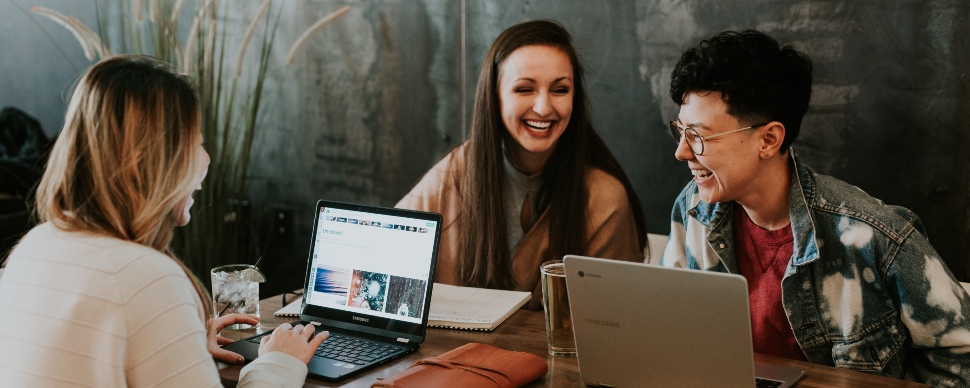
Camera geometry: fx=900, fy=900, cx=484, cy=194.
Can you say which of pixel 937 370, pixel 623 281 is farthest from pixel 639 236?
pixel 623 281

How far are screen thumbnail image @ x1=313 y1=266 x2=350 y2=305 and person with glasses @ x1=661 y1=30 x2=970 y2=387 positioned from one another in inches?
29.5

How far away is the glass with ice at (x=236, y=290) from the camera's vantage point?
1873 mm

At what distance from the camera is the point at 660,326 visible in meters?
1.39

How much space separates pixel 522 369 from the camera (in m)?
1.51

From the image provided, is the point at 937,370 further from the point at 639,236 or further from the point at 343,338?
the point at 343,338

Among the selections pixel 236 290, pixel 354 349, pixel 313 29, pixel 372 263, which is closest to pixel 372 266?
pixel 372 263

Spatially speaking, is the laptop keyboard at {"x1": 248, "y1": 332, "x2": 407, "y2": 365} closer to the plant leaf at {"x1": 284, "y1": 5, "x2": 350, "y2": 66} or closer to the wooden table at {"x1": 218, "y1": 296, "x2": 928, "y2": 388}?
the wooden table at {"x1": 218, "y1": 296, "x2": 928, "y2": 388}

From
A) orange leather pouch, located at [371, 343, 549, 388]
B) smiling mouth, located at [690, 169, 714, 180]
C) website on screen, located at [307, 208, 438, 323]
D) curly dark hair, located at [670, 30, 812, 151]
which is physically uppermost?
curly dark hair, located at [670, 30, 812, 151]

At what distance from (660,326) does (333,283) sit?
0.74m

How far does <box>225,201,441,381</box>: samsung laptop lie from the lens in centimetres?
173

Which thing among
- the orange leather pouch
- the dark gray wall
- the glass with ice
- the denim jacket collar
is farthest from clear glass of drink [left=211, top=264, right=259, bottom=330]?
the dark gray wall

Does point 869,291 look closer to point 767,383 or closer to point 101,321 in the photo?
point 767,383

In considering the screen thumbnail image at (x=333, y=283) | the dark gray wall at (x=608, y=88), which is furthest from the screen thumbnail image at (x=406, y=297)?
the dark gray wall at (x=608, y=88)

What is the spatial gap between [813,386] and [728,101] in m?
0.61
